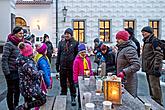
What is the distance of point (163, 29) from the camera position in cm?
2597

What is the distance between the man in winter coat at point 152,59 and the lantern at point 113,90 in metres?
2.58

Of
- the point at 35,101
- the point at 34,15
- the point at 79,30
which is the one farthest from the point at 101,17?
the point at 35,101

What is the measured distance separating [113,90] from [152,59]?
9.10 ft

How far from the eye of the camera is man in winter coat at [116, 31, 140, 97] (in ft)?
17.6

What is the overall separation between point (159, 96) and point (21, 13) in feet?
61.2

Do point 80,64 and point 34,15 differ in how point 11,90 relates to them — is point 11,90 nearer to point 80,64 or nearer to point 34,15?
point 80,64

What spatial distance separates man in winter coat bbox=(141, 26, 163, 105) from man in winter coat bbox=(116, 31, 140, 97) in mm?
1048

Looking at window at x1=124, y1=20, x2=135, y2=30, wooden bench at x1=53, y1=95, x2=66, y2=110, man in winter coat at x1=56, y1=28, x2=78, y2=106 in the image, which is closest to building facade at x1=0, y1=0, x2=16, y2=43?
man in winter coat at x1=56, y1=28, x2=78, y2=106

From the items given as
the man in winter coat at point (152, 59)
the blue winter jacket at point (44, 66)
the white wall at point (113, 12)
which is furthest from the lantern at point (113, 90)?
the white wall at point (113, 12)

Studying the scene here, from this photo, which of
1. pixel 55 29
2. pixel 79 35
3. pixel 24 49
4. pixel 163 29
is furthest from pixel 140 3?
pixel 24 49

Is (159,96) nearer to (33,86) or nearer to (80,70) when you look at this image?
(80,70)

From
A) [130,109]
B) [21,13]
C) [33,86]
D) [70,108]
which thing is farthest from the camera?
[21,13]

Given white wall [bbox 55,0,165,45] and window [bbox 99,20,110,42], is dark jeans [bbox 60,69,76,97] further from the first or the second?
window [bbox 99,20,110,42]

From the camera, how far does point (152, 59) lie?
6.77 metres
